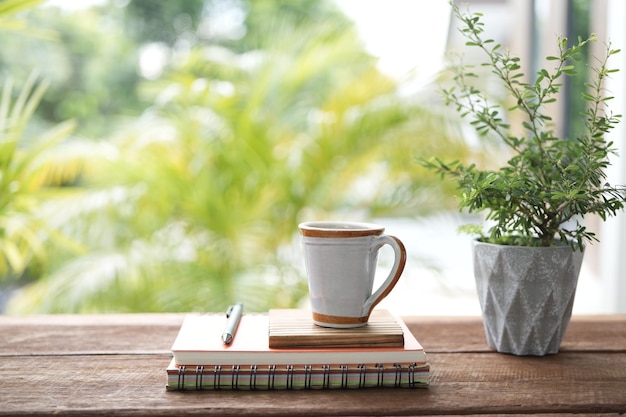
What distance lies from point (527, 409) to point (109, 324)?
565 mm

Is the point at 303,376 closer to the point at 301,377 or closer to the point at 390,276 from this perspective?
the point at 301,377

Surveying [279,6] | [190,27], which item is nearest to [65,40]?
[190,27]

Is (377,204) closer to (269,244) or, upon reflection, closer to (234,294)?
(269,244)

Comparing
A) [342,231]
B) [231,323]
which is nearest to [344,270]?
[342,231]

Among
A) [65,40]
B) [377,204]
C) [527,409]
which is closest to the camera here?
[527,409]

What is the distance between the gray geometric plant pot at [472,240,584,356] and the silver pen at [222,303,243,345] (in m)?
0.29

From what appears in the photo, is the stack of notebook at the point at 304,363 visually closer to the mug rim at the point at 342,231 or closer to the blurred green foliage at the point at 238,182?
the mug rim at the point at 342,231

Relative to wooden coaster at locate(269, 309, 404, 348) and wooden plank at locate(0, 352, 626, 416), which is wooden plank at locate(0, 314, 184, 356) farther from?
wooden coaster at locate(269, 309, 404, 348)

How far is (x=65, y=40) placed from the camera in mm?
4527

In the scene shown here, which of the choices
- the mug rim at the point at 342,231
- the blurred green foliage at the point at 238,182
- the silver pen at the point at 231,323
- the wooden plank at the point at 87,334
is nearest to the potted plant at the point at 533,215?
the mug rim at the point at 342,231

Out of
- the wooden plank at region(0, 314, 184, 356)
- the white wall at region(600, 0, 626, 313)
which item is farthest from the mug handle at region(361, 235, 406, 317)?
the white wall at region(600, 0, 626, 313)

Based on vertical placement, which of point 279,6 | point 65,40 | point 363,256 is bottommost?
point 363,256

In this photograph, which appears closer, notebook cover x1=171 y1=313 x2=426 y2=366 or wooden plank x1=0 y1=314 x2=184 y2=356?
notebook cover x1=171 y1=313 x2=426 y2=366

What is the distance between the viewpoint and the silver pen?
708mm
